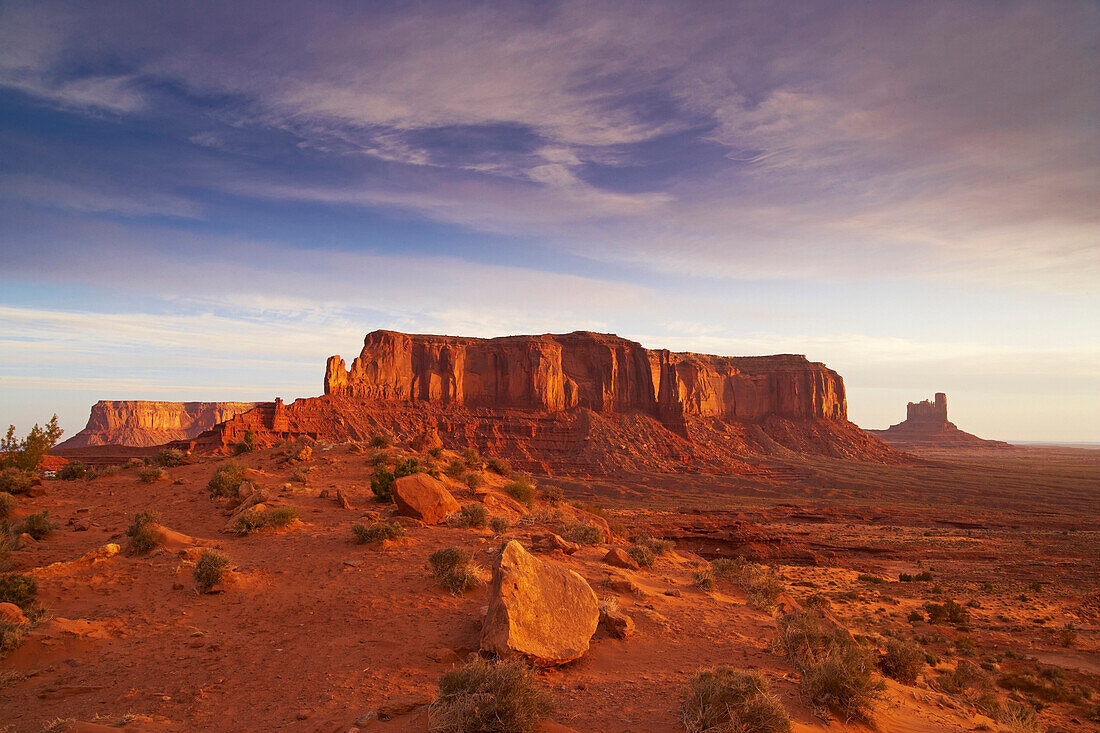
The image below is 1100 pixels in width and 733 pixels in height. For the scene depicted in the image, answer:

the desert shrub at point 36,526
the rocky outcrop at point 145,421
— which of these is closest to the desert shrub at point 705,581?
the desert shrub at point 36,526

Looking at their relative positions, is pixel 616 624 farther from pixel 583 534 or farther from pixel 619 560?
pixel 583 534

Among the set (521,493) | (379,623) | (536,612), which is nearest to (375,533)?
(379,623)

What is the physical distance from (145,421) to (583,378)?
98842mm

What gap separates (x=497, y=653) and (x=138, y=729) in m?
3.79

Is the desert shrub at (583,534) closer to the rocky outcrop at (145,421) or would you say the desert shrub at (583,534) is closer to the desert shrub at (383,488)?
the desert shrub at (383,488)

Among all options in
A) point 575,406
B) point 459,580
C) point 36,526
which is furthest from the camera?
point 575,406

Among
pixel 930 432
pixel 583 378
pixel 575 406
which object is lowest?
pixel 930 432

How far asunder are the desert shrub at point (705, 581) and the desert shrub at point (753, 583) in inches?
35.6

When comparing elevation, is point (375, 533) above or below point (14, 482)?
below

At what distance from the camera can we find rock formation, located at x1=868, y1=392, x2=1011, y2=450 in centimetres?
15488

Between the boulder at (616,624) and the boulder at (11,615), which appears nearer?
the boulder at (11,615)

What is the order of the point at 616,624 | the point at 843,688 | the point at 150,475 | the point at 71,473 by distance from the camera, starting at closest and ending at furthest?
the point at 843,688
the point at 616,624
the point at 150,475
the point at 71,473

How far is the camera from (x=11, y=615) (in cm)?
773

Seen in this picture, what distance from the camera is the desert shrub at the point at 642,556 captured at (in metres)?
14.6
